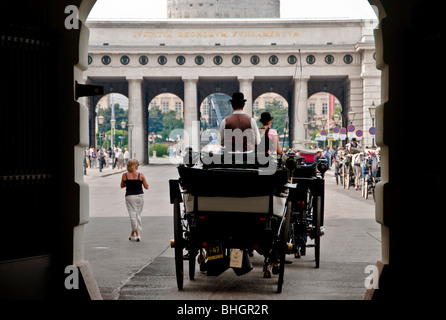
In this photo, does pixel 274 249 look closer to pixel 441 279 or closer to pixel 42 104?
pixel 441 279

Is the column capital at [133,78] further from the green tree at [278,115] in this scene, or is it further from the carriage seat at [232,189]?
the carriage seat at [232,189]

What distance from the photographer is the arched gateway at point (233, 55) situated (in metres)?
76.2

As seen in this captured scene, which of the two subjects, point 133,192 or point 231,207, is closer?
point 231,207

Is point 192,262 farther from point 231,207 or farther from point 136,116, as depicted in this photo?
point 136,116

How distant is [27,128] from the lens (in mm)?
7004

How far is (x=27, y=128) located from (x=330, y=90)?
79169 millimetres

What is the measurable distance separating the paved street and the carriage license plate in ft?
1.31

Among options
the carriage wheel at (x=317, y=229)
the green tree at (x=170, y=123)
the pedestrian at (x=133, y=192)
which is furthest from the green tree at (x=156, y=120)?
the carriage wheel at (x=317, y=229)

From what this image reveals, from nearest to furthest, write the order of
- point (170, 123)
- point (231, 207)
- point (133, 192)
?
point (231, 207)
point (133, 192)
point (170, 123)

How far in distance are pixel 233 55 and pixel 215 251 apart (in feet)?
231

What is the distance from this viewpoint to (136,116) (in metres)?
79.3

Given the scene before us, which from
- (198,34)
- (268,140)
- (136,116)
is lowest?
(268,140)

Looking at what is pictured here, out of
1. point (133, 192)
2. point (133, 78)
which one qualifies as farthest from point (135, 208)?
point (133, 78)
